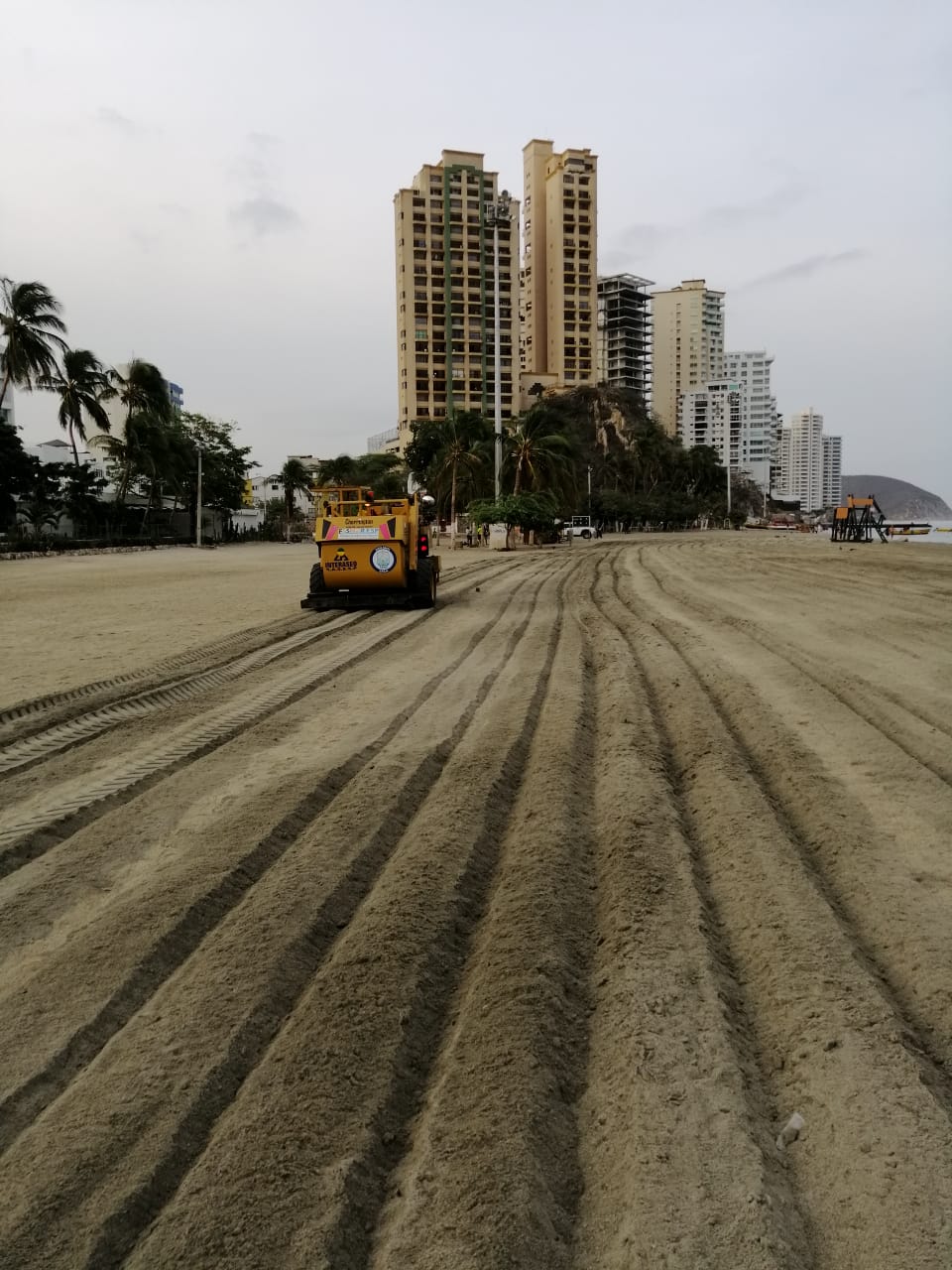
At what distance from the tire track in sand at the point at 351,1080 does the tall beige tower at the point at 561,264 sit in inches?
5060

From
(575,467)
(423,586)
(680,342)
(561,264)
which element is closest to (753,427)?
(680,342)

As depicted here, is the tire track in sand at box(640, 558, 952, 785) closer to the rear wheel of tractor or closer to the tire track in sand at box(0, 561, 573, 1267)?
the tire track in sand at box(0, 561, 573, 1267)

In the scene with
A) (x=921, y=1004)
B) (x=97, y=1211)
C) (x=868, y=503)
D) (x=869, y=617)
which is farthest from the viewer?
A: (x=868, y=503)

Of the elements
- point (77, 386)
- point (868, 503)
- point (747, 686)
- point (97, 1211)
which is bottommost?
point (97, 1211)

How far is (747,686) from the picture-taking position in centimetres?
768

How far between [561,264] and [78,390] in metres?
99.2

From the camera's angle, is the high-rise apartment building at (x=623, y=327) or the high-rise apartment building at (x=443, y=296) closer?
the high-rise apartment building at (x=443, y=296)

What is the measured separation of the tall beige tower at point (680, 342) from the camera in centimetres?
18462

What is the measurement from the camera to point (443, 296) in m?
120

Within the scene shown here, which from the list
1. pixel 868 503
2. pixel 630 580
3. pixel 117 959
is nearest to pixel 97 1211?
pixel 117 959

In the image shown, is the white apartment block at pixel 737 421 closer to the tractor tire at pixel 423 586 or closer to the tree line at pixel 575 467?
the tree line at pixel 575 467

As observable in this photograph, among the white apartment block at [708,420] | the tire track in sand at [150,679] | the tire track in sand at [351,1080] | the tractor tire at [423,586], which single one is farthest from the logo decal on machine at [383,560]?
the white apartment block at [708,420]

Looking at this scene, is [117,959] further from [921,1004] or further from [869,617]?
[869,617]

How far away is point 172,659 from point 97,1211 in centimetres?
828
